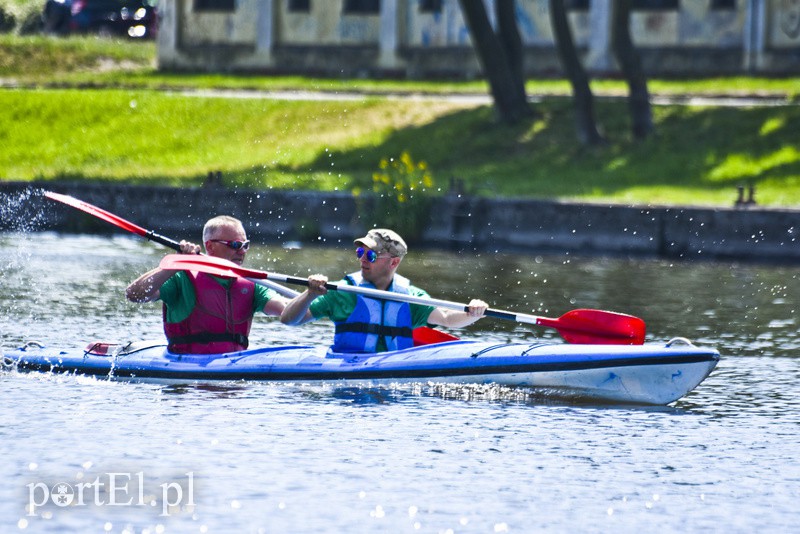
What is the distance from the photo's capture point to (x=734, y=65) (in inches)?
1510

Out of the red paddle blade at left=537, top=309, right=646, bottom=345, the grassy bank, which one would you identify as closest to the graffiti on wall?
the grassy bank

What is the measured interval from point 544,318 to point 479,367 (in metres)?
0.65

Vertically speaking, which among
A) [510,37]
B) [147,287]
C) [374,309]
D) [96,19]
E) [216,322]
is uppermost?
[96,19]

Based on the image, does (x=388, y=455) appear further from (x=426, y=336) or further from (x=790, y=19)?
(x=790, y=19)

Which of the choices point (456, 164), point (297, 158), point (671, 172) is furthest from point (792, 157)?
point (297, 158)

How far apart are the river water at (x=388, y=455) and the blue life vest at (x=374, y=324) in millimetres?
371

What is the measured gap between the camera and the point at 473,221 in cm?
2542

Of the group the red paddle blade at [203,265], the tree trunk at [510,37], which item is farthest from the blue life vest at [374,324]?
the tree trunk at [510,37]

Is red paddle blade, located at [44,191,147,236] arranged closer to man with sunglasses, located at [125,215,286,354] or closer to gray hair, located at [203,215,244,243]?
man with sunglasses, located at [125,215,286,354]

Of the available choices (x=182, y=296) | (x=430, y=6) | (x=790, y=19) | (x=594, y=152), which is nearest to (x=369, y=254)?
(x=182, y=296)

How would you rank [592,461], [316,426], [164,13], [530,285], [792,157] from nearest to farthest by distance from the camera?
[592,461]
[316,426]
[530,285]
[792,157]
[164,13]

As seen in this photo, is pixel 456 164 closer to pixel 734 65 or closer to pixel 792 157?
pixel 792 157

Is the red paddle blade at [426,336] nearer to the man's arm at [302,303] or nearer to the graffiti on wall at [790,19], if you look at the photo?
the man's arm at [302,303]

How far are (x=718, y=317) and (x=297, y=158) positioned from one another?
14.7 metres
